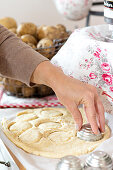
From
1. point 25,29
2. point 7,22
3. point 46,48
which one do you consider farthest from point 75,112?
point 7,22

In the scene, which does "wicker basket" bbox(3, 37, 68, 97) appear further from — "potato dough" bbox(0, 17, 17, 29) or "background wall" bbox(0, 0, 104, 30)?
"background wall" bbox(0, 0, 104, 30)

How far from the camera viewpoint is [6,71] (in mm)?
847

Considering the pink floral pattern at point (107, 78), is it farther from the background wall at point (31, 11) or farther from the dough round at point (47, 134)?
the background wall at point (31, 11)

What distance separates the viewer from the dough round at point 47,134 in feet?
2.24

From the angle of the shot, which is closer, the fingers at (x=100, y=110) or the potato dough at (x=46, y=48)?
the fingers at (x=100, y=110)

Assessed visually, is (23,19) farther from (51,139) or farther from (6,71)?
(51,139)

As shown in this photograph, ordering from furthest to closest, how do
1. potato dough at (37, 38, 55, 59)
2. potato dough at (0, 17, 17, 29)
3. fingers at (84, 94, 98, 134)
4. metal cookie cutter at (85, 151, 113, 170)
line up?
1. potato dough at (0, 17, 17, 29)
2. potato dough at (37, 38, 55, 59)
3. fingers at (84, 94, 98, 134)
4. metal cookie cutter at (85, 151, 113, 170)

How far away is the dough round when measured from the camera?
68 cm

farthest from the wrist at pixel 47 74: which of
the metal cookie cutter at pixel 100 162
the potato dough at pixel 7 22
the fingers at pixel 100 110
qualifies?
the potato dough at pixel 7 22

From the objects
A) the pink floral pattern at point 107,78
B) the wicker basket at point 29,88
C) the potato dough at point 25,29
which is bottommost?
the wicker basket at point 29,88

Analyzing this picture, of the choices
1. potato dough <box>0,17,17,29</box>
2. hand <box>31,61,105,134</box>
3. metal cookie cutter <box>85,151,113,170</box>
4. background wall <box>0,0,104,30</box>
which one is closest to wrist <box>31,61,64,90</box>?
hand <box>31,61,105,134</box>

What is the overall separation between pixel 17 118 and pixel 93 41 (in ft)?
1.02

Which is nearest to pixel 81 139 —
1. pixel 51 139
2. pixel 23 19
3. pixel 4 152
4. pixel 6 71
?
pixel 51 139

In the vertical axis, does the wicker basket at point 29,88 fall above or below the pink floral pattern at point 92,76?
below
